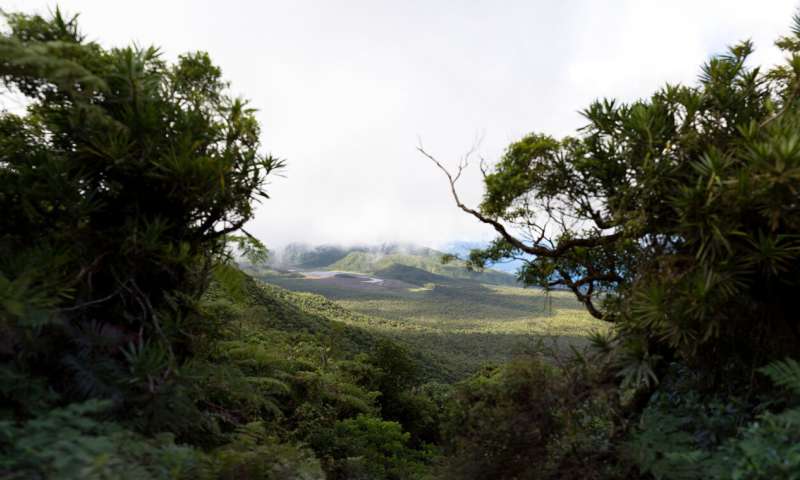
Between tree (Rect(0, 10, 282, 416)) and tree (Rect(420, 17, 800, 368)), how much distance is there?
3701 millimetres

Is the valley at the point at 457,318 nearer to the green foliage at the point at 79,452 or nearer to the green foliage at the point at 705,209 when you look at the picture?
the green foliage at the point at 705,209

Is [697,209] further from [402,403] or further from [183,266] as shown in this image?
[402,403]

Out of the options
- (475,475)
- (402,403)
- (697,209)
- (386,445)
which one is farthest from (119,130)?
(402,403)

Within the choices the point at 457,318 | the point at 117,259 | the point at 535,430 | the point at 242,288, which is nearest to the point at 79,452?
the point at 117,259

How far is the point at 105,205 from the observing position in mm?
3611

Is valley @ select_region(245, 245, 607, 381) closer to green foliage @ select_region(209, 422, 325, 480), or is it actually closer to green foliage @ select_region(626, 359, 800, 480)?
green foliage @ select_region(626, 359, 800, 480)

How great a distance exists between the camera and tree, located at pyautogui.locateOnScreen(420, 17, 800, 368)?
→ 3.21 m

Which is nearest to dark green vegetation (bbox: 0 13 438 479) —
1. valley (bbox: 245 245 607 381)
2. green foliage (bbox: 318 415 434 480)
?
valley (bbox: 245 245 607 381)

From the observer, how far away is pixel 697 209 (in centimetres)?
343

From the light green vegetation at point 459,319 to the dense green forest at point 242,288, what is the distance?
40.0 inches

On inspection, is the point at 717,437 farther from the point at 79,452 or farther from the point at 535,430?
the point at 79,452

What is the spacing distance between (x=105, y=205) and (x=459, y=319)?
67081 millimetres

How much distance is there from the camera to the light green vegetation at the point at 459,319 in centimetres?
3456

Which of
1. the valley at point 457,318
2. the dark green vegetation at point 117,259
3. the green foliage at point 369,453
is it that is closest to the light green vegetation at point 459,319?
the valley at point 457,318
